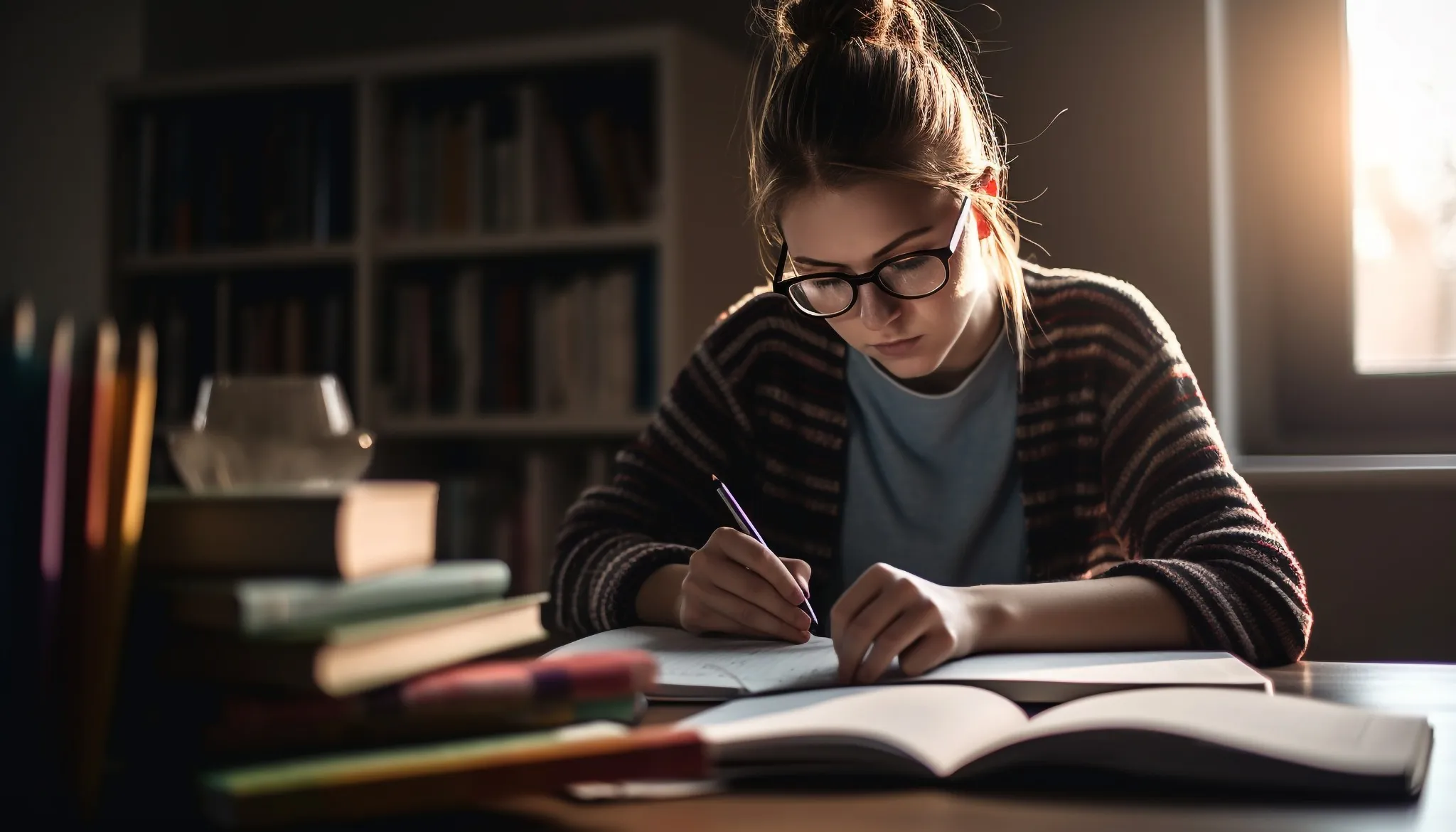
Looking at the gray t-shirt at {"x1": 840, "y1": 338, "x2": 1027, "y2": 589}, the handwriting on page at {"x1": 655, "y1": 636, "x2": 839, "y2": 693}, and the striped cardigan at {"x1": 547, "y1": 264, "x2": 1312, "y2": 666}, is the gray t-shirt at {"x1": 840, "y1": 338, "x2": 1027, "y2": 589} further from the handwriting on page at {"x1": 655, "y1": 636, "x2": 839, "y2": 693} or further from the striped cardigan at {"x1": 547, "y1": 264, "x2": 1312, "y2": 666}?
the handwriting on page at {"x1": 655, "y1": 636, "x2": 839, "y2": 693}

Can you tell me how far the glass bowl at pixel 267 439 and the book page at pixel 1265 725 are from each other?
0.38 m

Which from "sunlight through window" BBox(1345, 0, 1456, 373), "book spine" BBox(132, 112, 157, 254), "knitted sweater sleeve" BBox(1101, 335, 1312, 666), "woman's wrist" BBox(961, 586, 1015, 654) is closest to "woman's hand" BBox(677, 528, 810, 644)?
"woman's wrist" BBox(961, 586, 1015, 654)

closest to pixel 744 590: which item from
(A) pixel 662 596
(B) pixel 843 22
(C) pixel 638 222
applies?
(A) pixel 662 596

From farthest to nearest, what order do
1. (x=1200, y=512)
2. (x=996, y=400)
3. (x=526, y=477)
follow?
(x=526, y=477) → (x=996, y=400) → (x=1200, y=512)

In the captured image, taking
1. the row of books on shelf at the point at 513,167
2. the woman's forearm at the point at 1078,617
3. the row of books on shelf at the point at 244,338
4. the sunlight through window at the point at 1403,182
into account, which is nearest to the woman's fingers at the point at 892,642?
the woman's forearm at the point at 1078,617

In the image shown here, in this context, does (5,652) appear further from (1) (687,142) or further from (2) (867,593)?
(1) (687,142)

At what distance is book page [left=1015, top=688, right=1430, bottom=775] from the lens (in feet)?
1.84

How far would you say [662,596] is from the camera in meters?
1.11

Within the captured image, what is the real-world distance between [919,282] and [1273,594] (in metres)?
0.40

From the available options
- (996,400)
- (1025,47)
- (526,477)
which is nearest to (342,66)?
(526,477)

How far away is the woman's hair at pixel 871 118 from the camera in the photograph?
1174 mm

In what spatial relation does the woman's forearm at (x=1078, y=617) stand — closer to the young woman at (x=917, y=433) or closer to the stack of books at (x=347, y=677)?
the young woman at (x=917, y=433)

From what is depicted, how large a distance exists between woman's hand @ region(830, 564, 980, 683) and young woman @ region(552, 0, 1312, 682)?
4 cm

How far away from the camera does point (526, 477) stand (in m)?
2.44
